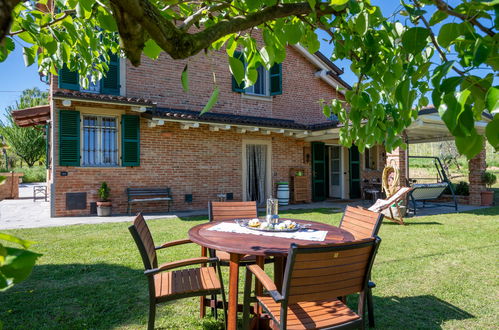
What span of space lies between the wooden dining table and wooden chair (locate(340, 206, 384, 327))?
0.33 meters

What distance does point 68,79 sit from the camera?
26.7 ft

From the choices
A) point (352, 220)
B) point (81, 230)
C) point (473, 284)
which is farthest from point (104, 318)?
point (81, 230)

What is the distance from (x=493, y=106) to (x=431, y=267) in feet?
14.0

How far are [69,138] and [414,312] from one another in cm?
810

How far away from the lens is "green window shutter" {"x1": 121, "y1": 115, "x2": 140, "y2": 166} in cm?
865

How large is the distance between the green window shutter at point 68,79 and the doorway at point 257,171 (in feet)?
16.9

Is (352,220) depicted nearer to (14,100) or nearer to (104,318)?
(104,318)

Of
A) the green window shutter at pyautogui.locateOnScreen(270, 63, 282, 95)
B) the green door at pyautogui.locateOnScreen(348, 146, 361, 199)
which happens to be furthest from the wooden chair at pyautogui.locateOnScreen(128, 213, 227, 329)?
the green door at pyautogui.locateOnScreen(348, 146, 361, 199)

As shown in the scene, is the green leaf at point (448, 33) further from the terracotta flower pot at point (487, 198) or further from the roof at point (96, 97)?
the terracotta flower pot at point (487, 198)

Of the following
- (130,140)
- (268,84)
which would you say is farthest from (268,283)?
(268,84)

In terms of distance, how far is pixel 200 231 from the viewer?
8.98 feet

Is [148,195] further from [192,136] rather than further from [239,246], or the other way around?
[239,246]

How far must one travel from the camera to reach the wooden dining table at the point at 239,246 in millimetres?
2145

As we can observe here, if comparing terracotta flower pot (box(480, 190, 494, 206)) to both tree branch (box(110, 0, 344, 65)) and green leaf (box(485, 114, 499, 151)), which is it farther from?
green leaf (box(485, 114, 499, 151))
